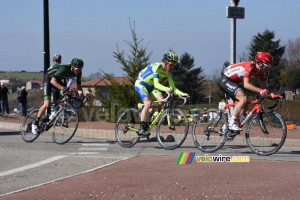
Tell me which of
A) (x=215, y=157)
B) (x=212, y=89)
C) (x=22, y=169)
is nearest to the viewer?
(x=22, y=169)

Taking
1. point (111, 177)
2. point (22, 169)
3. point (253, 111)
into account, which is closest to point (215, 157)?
point (253, 111)

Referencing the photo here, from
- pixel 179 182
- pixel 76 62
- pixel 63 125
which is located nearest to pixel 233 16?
pixel 76 62

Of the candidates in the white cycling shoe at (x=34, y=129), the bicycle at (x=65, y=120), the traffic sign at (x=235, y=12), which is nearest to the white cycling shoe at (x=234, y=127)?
the bicycle at (x=65, y=120)

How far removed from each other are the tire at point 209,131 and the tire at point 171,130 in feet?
0.92

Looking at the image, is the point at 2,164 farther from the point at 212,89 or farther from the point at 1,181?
the point at 212,89

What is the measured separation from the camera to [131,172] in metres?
7.89

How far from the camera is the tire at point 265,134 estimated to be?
942 cm

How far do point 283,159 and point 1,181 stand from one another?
14.7 ft

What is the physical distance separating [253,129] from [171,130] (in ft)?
5.58

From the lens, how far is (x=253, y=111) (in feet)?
31.7

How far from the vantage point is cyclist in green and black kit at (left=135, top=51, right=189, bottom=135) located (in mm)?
10492

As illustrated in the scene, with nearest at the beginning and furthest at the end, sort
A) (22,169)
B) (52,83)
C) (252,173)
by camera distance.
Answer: (252,173), (22,169), (52,83)

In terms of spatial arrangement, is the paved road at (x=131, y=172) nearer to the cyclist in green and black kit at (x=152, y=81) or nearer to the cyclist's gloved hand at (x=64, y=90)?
the cyclist in green and black kit at (x=152, y=81)

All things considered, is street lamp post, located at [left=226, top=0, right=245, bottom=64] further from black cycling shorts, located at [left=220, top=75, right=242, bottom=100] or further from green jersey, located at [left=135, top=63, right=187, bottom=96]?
black cycling shorts, located at [left=220, top=75, right=242, bottom=100]
